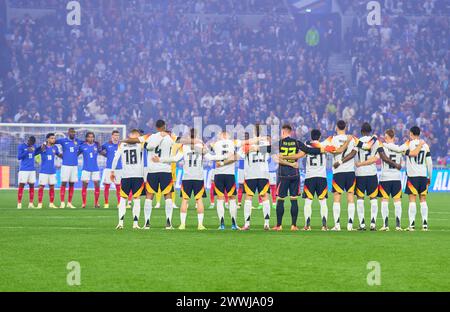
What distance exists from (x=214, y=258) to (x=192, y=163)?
207 inches

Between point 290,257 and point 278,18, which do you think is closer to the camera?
point 290,257

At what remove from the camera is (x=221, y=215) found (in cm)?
1962

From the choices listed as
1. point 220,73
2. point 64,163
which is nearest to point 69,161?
point 64,163

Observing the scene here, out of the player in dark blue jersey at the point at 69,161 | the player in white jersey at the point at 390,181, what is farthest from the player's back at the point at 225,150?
the player in dark blue jersey at the point at 69,161

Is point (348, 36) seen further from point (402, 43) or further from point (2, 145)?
point (2, 145)

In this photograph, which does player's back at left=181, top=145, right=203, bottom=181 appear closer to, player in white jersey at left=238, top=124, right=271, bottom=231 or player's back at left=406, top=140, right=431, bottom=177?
player in white jersey at left=238, top=124, right=271, bottom=231

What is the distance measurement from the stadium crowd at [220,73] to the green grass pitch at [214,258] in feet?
75.0

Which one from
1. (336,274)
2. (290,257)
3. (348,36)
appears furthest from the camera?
(348,36)

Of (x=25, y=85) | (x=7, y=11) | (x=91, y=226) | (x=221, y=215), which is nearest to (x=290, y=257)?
(x=221, y=215)

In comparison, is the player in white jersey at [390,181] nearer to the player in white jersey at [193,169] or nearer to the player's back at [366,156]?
the player's back at [366,156]

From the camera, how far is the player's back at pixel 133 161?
63.8 feet

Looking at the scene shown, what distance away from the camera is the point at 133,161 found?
63.9 ft

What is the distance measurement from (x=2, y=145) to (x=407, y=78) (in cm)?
2055

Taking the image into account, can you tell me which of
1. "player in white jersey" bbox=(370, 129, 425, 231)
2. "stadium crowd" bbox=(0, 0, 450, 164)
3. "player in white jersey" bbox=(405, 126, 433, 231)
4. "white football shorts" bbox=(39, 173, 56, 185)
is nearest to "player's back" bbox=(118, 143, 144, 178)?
"player in white jersey" bbox=(370, 129, 425, 231)
